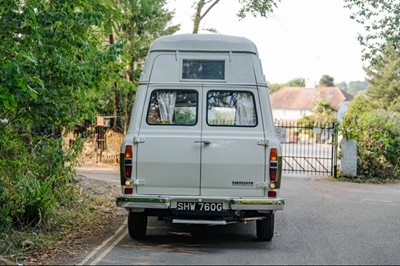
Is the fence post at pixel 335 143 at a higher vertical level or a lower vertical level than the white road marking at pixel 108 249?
higher

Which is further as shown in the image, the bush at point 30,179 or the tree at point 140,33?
the tree at point 140,33

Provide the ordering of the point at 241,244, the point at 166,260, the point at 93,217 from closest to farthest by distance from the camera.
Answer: the point at 166,260 < the point at 241,244 < the point at 93,217

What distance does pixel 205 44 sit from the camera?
26.9 feet

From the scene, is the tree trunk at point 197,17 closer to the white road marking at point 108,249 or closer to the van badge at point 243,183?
the white road marking at point 108,249

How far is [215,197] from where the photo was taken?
7547 mm

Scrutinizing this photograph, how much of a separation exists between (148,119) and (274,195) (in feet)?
6.98

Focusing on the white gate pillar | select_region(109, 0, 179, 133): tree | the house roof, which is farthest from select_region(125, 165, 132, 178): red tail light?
the house roof

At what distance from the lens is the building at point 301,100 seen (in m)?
79.3

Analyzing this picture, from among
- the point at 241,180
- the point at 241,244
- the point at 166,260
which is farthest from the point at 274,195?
the point at 166,260

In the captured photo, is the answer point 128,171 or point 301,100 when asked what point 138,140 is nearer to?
point 128,171

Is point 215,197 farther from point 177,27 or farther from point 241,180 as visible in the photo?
point 177,27

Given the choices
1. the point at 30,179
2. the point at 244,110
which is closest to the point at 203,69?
the point at 244,110

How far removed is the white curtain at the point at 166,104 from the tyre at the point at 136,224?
4.95ft

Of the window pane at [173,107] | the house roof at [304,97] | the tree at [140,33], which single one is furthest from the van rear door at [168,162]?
the house roof at [304,97]
